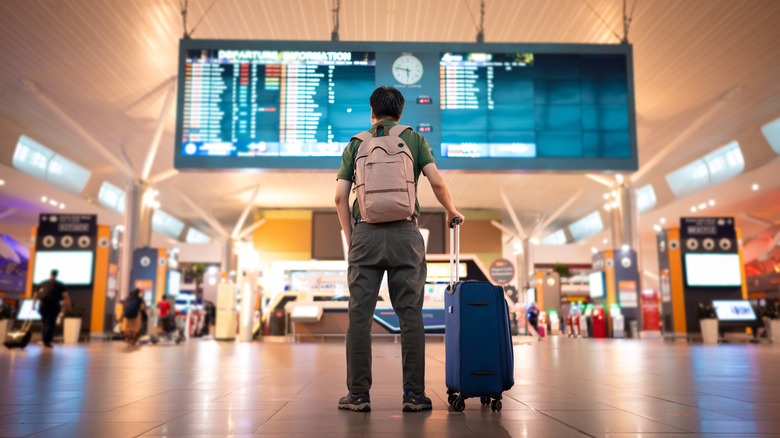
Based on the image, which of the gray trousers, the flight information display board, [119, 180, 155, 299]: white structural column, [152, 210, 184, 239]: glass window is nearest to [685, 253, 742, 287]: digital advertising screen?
the flight information display board

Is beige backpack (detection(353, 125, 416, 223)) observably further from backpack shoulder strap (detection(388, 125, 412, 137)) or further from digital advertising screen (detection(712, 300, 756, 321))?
digital advertising screen (detection(712, 300, 756, 321))

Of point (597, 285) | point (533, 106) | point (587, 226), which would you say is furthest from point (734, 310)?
point (587, 226)

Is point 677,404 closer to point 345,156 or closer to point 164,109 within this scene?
point 345,156

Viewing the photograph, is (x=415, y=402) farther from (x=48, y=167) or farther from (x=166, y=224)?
(x=166, y=224)

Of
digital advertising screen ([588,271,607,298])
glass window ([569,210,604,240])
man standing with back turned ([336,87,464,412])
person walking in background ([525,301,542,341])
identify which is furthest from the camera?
glass window ([569,210,604,240])

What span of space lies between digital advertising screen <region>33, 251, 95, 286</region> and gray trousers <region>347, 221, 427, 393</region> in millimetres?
17767

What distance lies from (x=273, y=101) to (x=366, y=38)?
6.86 m

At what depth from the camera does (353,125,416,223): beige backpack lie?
3193mm

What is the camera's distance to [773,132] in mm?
20859

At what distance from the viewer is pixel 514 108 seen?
935 cm

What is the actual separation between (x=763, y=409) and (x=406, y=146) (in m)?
2.10

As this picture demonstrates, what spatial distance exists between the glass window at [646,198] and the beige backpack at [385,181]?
29.9 metres

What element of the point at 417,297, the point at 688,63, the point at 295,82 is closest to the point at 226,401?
the point at 417,297

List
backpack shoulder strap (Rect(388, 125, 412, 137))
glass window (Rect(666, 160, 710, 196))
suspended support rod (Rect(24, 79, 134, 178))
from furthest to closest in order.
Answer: glass window (Rect(666, 160, 710, 196)), suspended support rod (Rect(24, 79, 134, 178)), backpack shoulder strap (Rect(388, 125, 412, 137))
